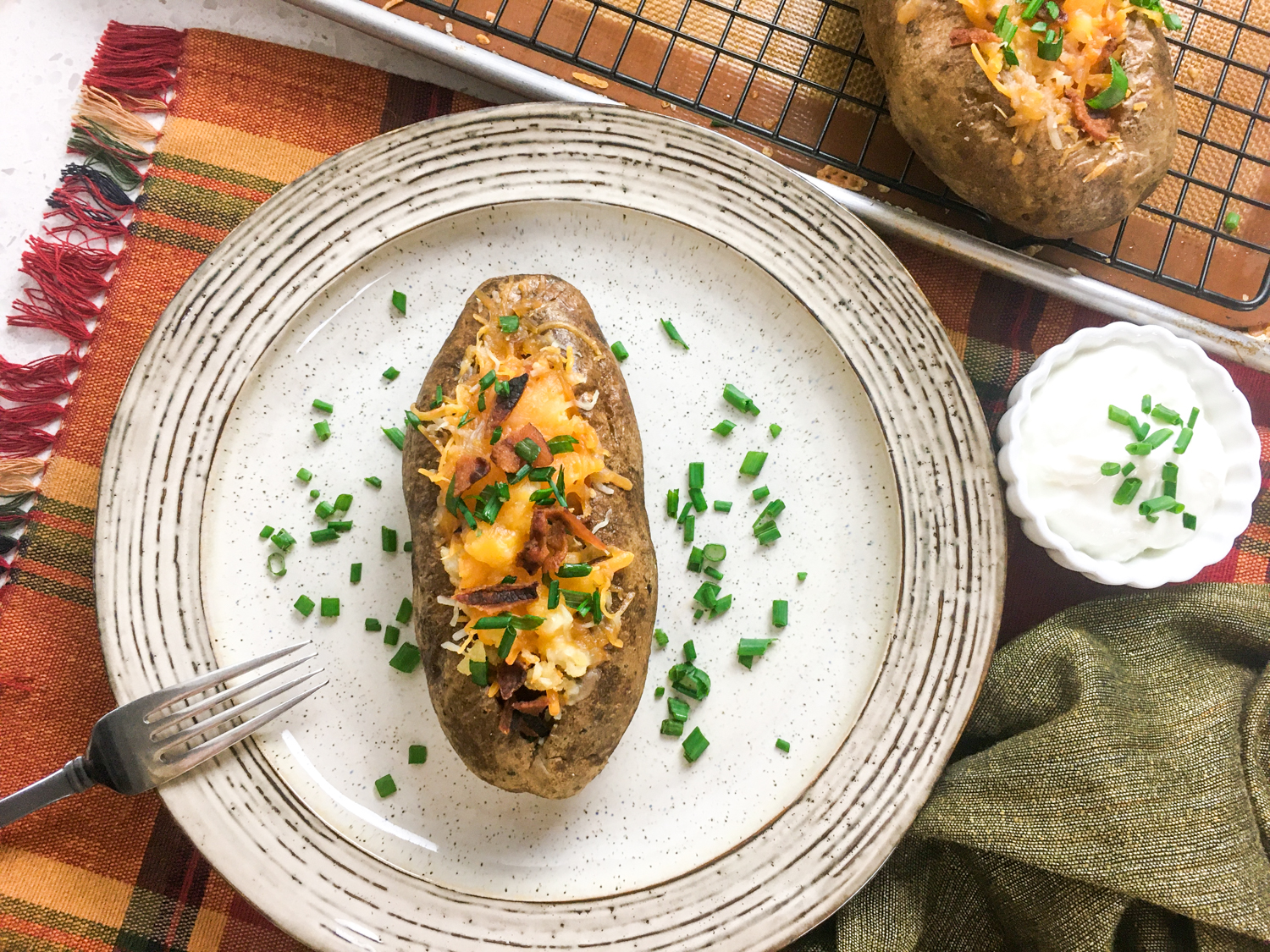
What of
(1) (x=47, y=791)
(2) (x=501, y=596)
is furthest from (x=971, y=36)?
(1) (x=47, y=791)

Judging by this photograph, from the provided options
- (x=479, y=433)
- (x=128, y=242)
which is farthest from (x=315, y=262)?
(x=479, y=433)

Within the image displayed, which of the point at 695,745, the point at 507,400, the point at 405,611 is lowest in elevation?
the point at 695,745

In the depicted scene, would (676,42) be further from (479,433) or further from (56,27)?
(56,27)

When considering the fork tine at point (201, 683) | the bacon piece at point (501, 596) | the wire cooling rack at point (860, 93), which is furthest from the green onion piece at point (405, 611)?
the wire cooling rack at point (860, 93)

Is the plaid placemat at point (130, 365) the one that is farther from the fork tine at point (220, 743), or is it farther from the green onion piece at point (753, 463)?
the green onion piece at point (753, 463)

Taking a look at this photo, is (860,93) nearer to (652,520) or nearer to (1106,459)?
(1106,459)

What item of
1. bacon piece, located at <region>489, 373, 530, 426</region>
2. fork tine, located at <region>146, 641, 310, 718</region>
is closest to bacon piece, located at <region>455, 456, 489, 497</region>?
bacon piece, located at <region>489, 373, 530, 426</region>
